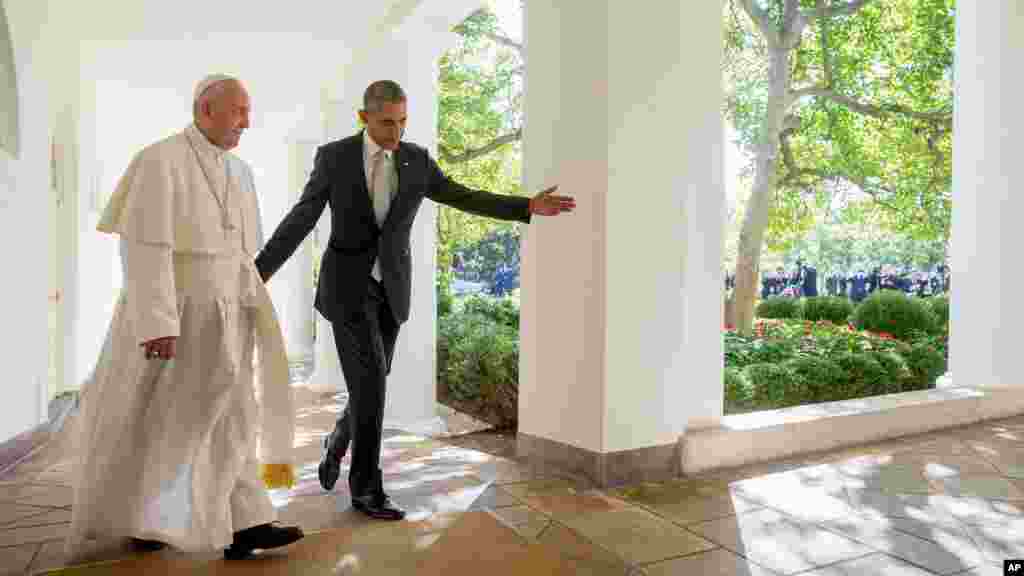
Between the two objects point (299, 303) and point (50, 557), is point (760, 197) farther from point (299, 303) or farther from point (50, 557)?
point (50, 557)

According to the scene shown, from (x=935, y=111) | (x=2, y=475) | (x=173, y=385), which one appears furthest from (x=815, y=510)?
(x=935, y=111)

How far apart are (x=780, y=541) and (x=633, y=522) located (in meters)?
0.71

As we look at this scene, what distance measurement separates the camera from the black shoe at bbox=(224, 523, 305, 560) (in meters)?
3.18

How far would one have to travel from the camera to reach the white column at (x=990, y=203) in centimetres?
682

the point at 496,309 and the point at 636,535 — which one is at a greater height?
the point at 496,309

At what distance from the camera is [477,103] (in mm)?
12977

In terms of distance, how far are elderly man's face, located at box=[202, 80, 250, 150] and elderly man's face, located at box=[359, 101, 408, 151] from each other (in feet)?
2.06

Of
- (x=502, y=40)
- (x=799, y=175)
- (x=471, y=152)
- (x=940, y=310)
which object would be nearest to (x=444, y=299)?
(x=471, y=152)

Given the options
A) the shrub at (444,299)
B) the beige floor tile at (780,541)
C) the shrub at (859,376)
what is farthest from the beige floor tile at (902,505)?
the shrub at (444,299)

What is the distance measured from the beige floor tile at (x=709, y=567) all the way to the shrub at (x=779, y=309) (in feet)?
56.9

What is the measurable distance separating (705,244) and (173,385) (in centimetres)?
331

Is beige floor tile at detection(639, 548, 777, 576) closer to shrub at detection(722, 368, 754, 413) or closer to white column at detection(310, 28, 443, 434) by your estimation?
shrub at detection(722, 368, 754, 413)

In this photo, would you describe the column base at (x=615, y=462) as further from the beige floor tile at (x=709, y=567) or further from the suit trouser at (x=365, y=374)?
the suit trouser at (x=365, y=374)

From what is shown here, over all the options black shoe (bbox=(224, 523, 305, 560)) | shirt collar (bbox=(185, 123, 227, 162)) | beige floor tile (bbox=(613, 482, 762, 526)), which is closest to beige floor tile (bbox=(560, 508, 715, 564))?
beige floor tile (bbox=(613, 482, 762, 526))
